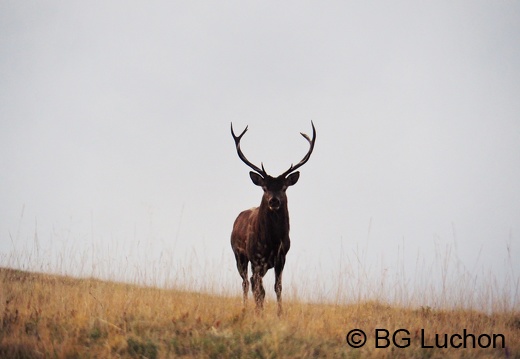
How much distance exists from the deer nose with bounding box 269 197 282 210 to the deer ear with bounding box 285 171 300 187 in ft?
2.26

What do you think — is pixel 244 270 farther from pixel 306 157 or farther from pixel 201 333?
pixel 201 333

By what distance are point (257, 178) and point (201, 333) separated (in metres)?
3.56

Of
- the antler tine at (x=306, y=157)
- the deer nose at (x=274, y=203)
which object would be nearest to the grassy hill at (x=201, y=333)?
the deer nose at (x=274, y=203)

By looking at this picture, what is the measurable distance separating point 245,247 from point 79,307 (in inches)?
141

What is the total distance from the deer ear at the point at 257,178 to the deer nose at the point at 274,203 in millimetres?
783

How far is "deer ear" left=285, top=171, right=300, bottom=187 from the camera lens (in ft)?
25.7

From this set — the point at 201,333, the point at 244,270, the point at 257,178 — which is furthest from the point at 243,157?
the point at 201,333

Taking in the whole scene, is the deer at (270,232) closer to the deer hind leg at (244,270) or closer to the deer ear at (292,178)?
the deer ear at (292,178)

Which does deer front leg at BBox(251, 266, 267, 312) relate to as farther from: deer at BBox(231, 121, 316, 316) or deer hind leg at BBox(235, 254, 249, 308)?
deer hind leg at BBox(235, 254, 249, 308)

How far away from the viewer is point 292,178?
789cm

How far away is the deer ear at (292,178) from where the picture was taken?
7819 millimetres

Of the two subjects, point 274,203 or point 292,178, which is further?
point 292,178

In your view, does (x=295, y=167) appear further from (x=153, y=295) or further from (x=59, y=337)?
(x=59, y=337)

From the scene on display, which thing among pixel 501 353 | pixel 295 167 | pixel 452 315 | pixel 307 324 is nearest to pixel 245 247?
pixel 295 167
